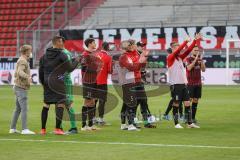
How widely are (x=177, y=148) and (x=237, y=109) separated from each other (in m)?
10.9

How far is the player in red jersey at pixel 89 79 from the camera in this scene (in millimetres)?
17438

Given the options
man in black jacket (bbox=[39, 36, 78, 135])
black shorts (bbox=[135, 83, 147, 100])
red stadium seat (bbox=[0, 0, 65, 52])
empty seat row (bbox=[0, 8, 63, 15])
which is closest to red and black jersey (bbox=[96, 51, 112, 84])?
black shorts (bbox=[135, 83, 147, 100])

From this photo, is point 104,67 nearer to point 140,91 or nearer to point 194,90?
point 140,91

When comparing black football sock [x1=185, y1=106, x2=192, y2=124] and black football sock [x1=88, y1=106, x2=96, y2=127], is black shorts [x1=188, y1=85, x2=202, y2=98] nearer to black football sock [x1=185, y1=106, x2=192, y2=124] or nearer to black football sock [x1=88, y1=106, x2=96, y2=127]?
black football sock [x1=185, y1=106, x2=192, y2=124]

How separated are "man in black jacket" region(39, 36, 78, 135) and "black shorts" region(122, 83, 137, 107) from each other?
6.30 feet

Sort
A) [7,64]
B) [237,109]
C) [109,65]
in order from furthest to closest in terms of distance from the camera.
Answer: [7,64]
[237,109]
[109,65]

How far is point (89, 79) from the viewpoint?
18031 millimetres

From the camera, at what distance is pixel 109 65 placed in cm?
1859

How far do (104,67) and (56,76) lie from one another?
9.01 feet

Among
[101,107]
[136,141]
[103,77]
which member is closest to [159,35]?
[101,107]

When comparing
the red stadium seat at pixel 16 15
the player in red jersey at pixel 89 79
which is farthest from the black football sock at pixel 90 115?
the red stadium seat at pixel 16 15

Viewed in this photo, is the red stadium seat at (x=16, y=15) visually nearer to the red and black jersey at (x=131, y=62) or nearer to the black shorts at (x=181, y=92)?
the black shorts at (x=181, y=92)

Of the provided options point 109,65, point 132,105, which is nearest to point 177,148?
point 132,105

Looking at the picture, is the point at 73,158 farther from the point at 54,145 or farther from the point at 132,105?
the point at 132,105
